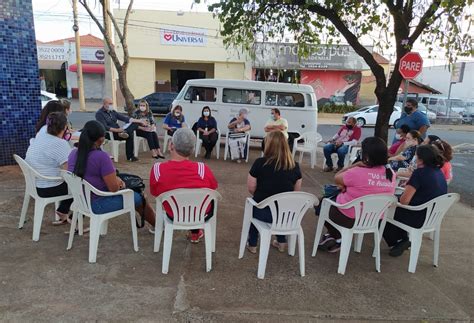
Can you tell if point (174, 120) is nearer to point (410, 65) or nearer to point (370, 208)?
point (410, 65)

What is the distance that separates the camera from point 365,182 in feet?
11.5

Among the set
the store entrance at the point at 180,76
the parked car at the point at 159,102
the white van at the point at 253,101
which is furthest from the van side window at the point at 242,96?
the store entrance at the point at 180,76

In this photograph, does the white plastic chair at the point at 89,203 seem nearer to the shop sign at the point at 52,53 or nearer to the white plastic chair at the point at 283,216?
the white plastic chair at the point at 283,216

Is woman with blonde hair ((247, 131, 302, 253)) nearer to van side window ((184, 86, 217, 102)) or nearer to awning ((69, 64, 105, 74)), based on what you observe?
van side window ((184, 86, 217, 102))

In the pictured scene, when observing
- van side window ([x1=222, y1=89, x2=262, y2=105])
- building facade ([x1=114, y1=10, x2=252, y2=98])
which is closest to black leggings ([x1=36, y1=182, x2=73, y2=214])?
van side window ([x1=222, y1=89, x2=262, y2=105])

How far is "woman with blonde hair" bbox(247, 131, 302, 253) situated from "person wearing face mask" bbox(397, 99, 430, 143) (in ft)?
11.4

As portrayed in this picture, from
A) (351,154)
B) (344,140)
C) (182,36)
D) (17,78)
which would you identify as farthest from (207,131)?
(182,36)

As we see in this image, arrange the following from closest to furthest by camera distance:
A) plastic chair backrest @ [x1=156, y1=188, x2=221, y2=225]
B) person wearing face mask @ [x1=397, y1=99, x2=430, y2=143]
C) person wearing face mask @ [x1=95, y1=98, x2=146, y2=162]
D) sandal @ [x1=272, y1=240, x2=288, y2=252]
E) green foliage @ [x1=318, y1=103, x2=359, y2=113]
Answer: plastic chair backrest @ [x1=156, y1=188, x2=221, y2=225] → sandal @ [x1=272, y1=240, x2=288, y2=252] → person wearing face mask @ [x1=397, y1=99, x2=430, y2=143] → person wearing face mask @ [x1=95, y1=98, x2=146, y2=162] → green foliage @ [x1=318, y1=103, x2=359, y2=113]

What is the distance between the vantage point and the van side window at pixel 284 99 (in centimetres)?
1040

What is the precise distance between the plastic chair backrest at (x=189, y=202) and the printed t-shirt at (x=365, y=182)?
51.3 inches

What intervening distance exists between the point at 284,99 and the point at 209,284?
7.96m

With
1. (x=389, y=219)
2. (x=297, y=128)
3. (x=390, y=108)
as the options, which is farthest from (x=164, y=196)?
(x=297, y=128)

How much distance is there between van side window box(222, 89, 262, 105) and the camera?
33.9ft

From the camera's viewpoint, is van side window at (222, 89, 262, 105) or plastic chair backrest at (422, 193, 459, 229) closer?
plastic chair backrest at (422, 193, 459, 229)
